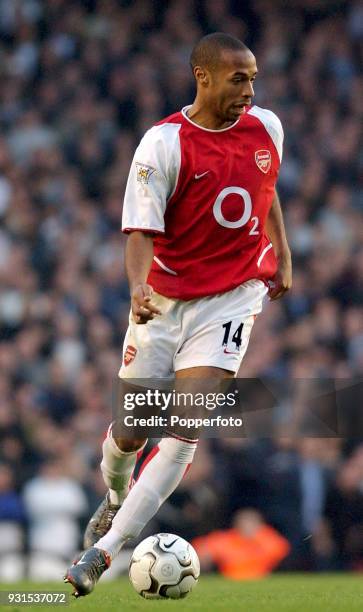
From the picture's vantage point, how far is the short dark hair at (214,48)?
5648mm

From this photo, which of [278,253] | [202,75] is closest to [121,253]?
[278,253]

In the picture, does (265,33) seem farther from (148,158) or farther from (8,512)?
(148,158)

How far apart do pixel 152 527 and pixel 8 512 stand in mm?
1011

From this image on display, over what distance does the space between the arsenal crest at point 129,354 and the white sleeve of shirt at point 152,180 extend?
576mm

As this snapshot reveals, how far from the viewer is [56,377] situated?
36.9 feet

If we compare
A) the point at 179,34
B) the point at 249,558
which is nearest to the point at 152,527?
the point at 249,558

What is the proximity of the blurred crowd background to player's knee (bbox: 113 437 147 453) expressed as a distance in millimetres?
3336

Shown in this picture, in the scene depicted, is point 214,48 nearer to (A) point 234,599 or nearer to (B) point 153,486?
(B) point 153,486

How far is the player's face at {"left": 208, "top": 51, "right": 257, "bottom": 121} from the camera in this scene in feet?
18.4

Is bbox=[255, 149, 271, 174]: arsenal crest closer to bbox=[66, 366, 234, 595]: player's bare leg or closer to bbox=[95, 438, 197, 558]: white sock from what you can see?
bbox=[66, 366, 234, 595]: player's bare leg

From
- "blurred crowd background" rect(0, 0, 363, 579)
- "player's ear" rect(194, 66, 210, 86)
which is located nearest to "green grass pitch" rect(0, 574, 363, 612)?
"player's ear" rect(194, 66, 210, 86)

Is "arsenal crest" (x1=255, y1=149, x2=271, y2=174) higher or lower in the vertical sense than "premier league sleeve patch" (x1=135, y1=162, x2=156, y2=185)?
higher

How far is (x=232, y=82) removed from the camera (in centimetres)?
564

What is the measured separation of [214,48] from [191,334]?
121cm
